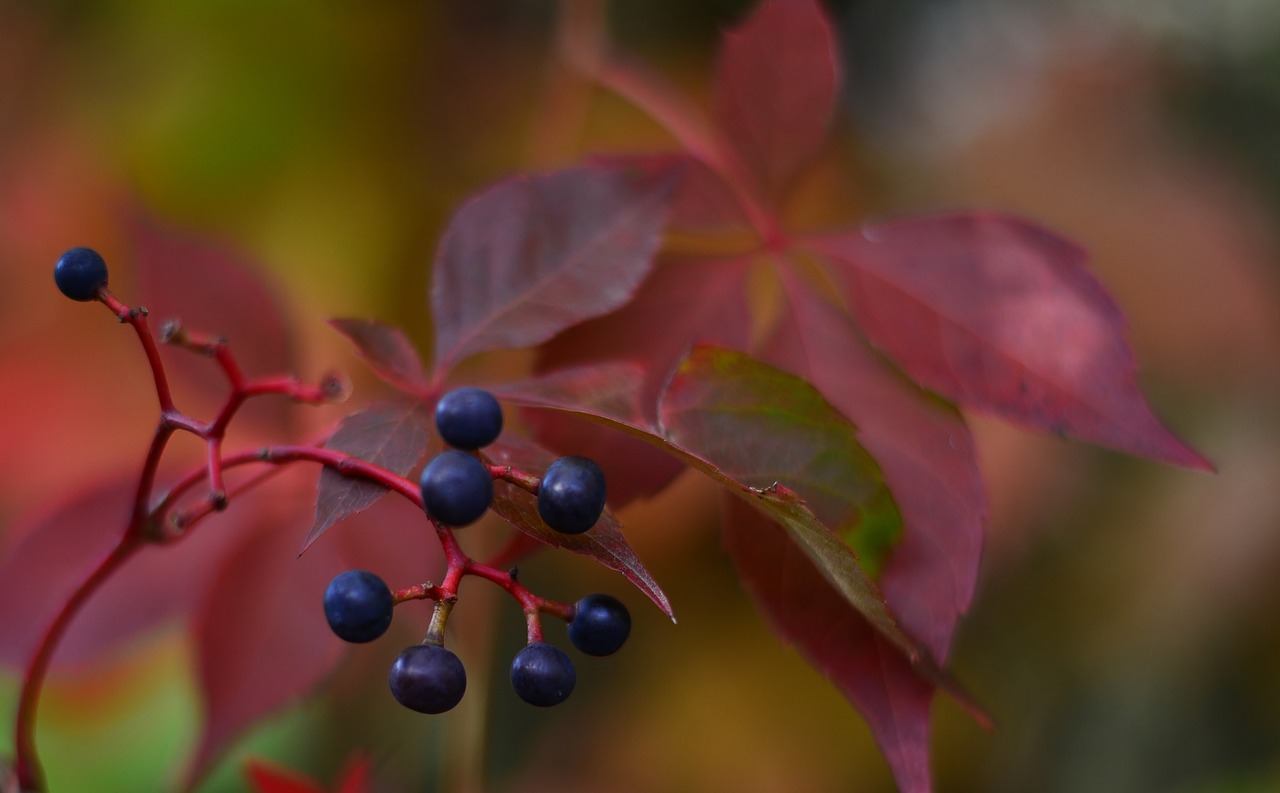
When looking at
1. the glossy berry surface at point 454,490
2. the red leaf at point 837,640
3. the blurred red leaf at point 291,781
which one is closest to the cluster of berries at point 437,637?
the glossy berry surface at point 454,490

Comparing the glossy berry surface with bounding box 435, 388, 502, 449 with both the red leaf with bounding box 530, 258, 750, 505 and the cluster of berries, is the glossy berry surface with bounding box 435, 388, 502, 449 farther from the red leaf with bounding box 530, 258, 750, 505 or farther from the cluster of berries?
the red leaf with bounding box 530, 258, 750, 505

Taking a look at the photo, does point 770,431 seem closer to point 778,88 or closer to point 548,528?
point 548,528

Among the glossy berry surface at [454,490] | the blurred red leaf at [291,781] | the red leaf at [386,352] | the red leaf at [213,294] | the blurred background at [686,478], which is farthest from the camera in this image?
the blurred background at [686,478]

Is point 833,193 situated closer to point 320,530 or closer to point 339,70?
point 339,70

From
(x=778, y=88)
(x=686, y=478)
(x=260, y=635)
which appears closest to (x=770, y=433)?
(x=778, y=88)

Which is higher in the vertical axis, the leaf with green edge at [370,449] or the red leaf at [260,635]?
the leaf with green edge at [370,449]

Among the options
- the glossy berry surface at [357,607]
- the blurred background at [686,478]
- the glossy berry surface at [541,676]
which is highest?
the glossy berry surface at [357,607]

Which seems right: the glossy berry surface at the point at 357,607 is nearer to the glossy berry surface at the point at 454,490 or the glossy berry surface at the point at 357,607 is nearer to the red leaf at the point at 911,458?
the glossy berry surface at the point at 454,490
